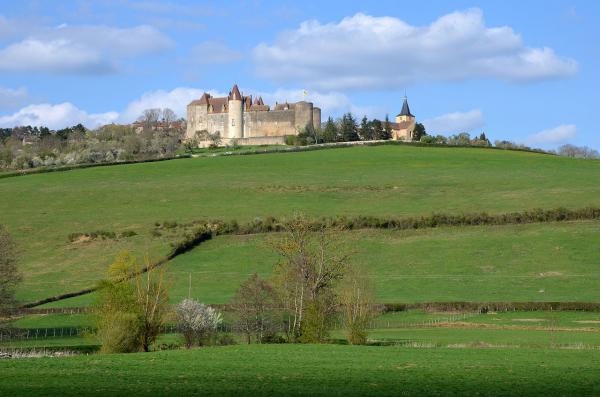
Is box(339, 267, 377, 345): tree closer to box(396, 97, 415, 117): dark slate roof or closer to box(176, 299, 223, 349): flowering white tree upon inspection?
box(176, 299, 223, 349): flowering white tree

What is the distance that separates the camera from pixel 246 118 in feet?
564

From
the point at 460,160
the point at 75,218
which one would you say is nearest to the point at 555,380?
the point at 75,218

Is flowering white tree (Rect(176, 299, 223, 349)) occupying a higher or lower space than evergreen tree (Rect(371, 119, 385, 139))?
lower

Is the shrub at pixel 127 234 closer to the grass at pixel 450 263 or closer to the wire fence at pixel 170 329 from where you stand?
the grass at pixel 450 263

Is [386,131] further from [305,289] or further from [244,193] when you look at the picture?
[305,289]

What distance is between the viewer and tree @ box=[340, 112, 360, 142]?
152 meters

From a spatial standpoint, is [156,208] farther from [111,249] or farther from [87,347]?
[87,347]

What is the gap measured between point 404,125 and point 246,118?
3460 cm

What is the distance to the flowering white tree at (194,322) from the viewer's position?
39344 millimetres

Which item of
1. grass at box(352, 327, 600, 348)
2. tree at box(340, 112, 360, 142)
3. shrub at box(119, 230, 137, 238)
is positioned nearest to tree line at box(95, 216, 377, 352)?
grass at box(352, 327, 600, 348)

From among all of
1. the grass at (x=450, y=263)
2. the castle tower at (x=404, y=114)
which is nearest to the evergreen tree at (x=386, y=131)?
the castle tower at (x=404, y=114)

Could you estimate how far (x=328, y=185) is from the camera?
9225 centimetres

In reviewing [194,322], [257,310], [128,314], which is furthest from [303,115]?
[128,314]

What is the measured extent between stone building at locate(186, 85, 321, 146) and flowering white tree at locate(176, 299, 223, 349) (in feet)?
A: 389
